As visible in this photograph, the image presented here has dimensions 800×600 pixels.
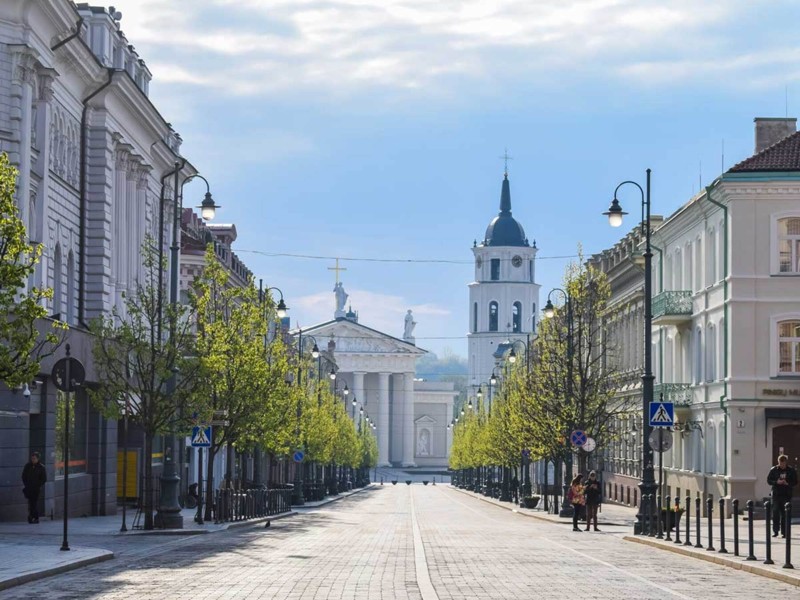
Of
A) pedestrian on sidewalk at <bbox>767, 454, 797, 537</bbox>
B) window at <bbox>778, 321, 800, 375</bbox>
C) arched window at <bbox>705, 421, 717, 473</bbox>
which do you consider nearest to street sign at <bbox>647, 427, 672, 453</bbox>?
pedestrian on sidewalk at <bbox>767, 454, 797, 537</bbox>

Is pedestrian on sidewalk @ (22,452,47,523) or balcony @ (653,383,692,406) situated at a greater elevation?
balcony @ (653,383,692,406)

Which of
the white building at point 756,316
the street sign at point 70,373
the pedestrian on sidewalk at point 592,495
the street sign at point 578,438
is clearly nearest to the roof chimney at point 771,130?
the white building at point 756,316

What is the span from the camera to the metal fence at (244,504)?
149 ft

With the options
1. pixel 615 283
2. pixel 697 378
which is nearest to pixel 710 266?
pixel 697 378

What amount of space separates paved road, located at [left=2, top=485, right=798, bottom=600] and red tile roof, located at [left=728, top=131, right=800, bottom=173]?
19.4m

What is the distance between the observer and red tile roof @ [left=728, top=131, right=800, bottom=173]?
54000mm

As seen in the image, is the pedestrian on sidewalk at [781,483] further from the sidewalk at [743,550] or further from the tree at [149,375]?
the tree at [149,375]

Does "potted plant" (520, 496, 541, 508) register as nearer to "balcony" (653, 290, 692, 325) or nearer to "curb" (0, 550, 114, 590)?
"balcony" (653, 290, 692, 325)

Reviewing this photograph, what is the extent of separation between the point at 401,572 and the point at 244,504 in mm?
23093

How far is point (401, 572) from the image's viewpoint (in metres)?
25.1

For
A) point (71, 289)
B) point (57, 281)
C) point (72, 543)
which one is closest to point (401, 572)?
point (72, 543)

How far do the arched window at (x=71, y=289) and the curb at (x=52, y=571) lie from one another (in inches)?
751

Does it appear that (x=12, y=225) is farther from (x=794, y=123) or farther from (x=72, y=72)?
(x=794, y=123)

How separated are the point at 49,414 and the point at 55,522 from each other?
285cm
